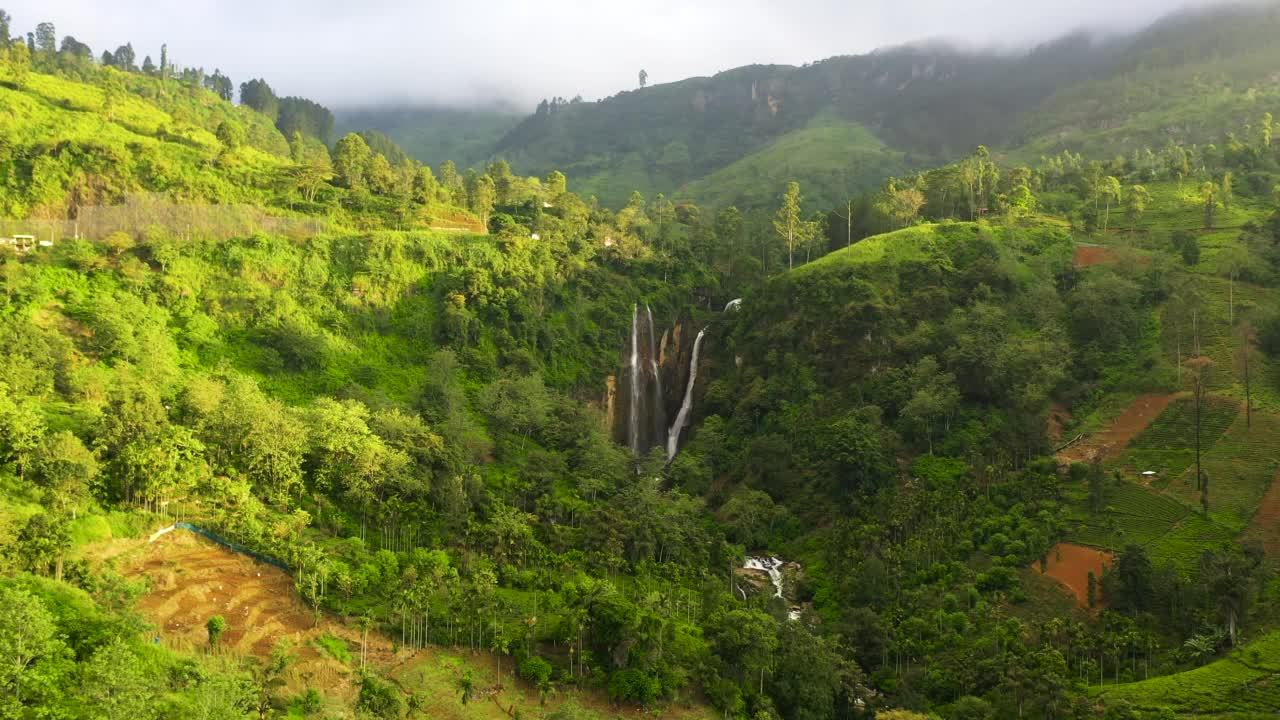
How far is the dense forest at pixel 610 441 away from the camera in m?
34.9

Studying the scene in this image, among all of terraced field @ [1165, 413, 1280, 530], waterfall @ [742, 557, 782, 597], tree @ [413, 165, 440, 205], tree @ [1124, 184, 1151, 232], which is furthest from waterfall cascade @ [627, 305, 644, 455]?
tree @ [1124, 184, 1151, 232]

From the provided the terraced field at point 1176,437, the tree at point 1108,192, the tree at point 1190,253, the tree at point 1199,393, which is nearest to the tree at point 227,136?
the terraced field at point 1176,437

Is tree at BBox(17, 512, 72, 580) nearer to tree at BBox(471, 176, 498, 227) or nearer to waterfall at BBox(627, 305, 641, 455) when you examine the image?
waterfall at BBox(627, 305, 641, 455)

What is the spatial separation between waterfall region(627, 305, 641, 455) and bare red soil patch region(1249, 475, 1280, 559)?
37.5 metres

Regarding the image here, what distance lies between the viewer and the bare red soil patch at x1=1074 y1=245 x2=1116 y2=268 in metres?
66.2

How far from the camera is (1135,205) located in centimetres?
7206

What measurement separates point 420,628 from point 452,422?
16.3 m

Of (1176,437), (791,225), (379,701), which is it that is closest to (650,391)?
(791,225)

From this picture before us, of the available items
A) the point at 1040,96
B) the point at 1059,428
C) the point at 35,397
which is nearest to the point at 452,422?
the point at 35,397

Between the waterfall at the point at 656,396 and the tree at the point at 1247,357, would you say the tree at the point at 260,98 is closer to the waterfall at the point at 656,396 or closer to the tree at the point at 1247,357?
the waterfall at the point at 656,396

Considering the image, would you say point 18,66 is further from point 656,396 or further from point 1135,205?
point 1135,205

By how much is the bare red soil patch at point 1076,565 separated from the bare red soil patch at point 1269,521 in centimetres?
647

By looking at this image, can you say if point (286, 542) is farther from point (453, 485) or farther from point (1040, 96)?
point (1040, 96)

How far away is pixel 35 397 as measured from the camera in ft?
134
